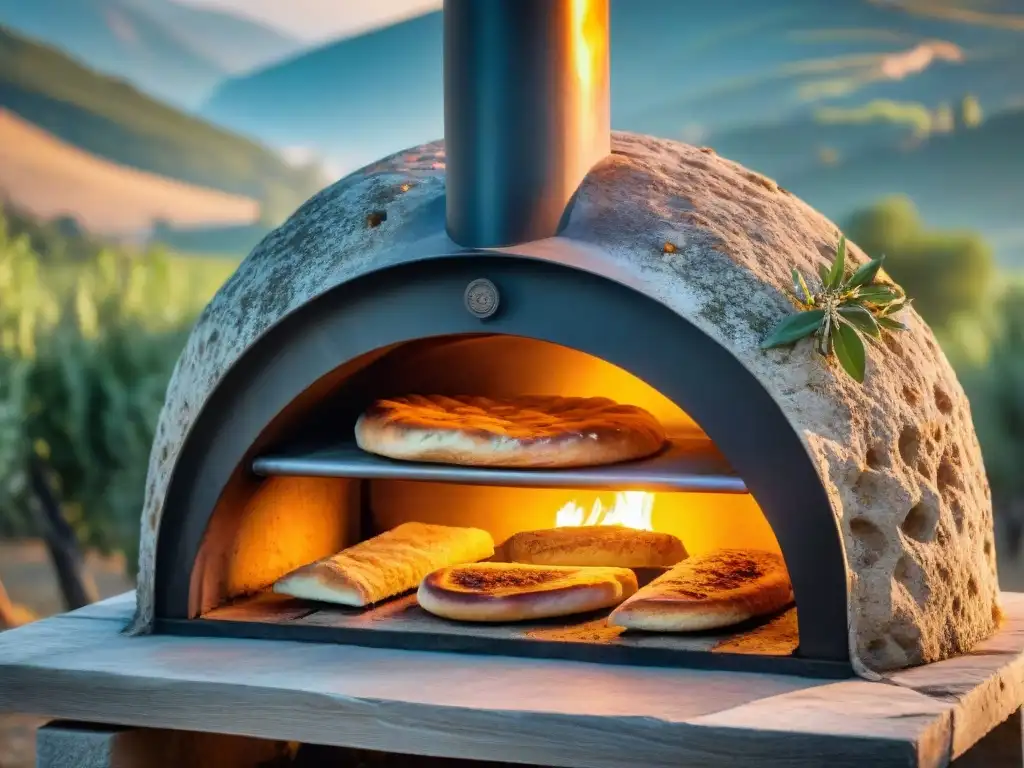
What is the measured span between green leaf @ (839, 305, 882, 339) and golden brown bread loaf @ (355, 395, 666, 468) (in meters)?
0.44

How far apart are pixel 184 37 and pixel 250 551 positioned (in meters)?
4.48

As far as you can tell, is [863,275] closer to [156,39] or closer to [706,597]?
[706,597]

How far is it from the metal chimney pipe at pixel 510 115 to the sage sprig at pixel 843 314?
41 centimetres

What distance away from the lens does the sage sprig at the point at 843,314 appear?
7.32 ft

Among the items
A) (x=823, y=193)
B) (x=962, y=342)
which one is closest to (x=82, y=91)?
(x=823, y=193)

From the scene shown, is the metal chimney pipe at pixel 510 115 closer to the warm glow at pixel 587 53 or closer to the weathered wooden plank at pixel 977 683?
the warm glow at pixel 587 53

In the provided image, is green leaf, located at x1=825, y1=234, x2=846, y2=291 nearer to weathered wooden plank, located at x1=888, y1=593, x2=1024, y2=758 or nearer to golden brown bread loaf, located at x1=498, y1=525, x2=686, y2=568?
weathered wooden plank, located at x1=888, y1=593, x2=1024, y2=758

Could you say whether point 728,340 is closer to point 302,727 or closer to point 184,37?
point 302,727

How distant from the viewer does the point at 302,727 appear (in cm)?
219

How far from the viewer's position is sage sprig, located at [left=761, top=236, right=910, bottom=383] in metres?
2.23

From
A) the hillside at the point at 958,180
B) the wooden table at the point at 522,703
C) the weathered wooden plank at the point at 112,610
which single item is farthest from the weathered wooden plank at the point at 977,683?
the hillside at the point at 958,180

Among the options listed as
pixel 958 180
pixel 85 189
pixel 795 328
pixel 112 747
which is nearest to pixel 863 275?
pixel 795 328

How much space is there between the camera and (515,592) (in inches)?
95.8

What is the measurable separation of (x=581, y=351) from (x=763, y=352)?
0.35 m
